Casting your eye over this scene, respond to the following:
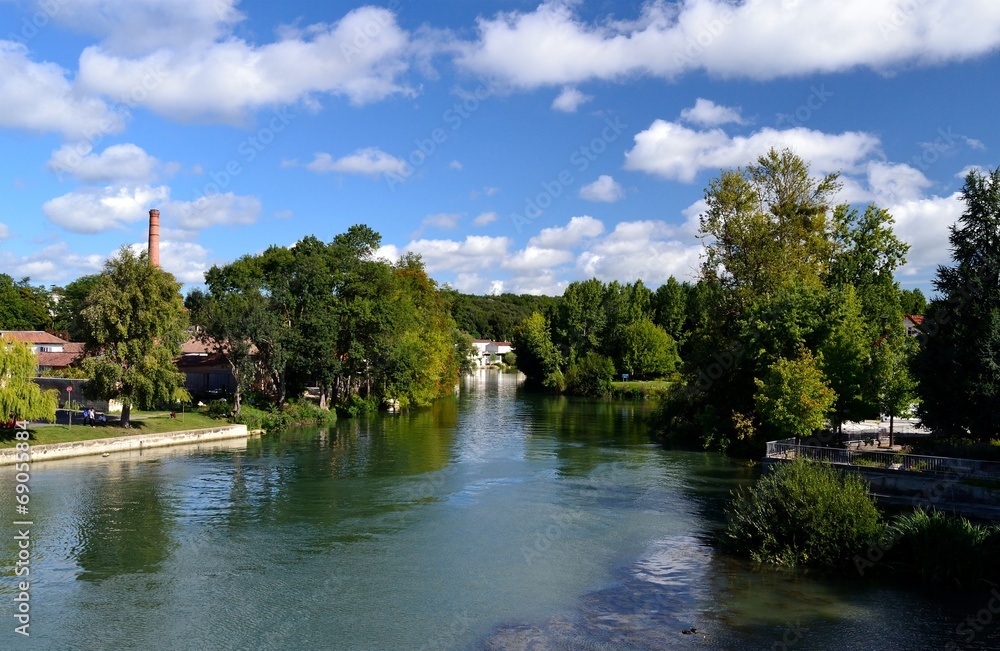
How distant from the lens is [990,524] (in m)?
23.1

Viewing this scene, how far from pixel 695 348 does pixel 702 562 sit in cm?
2888

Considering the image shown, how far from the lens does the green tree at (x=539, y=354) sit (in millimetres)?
103750

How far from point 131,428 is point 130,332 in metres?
6.20

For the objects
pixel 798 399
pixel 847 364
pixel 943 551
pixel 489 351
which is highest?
pixel 489 351

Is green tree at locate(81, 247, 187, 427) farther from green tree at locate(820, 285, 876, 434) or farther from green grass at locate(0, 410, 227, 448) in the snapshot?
green tree at locate(820, 285, 876, 434)

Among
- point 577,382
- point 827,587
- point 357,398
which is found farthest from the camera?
point 577,382

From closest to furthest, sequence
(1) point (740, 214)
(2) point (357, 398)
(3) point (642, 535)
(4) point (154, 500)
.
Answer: (3) point (642, 535)
(4) point (154, 500)
(1) point (740, 214)
(2) point (357, 398)

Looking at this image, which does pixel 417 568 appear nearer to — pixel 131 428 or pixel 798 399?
pixel 798 399

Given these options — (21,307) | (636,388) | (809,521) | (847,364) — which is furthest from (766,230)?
(21,307)

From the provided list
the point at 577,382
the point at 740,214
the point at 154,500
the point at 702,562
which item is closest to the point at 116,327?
the point at 154,500

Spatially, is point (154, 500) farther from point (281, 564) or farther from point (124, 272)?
point (124, 272)

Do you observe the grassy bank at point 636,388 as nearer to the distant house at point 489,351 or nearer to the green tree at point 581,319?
the green tree at point 581,319

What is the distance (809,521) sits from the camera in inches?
893

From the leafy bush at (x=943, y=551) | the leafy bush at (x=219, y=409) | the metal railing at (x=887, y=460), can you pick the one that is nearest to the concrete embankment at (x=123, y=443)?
the leafy bush at (x=219, y=409)
